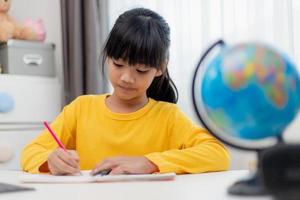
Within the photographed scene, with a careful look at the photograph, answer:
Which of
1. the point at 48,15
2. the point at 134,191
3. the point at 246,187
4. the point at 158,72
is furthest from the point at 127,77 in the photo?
the point at 48,15

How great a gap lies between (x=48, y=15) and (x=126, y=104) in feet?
4.38

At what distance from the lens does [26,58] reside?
221 cm

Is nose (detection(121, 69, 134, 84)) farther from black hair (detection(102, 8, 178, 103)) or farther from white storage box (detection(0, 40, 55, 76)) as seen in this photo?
white storage box (detection(0, 40, 55, 76))

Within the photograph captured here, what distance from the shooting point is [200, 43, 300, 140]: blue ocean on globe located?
1.39 ft

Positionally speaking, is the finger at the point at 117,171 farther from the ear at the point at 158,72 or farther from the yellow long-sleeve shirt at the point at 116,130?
the ear at the point at 158,72

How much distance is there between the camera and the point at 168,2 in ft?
7.06

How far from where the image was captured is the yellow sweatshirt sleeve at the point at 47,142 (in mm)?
1095

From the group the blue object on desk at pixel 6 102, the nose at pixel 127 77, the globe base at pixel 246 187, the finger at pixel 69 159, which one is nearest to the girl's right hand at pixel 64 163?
the finger at pixel 69 159

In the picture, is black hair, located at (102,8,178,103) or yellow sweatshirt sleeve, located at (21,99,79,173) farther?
black hair, located at (102,8,178,103)

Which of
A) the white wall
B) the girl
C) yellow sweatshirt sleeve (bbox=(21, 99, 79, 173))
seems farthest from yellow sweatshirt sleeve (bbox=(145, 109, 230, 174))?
the white wall

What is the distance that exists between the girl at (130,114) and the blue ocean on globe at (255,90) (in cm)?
64

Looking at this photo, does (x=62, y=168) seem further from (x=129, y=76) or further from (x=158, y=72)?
(x=158, y=72)

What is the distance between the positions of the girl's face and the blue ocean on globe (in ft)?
2.60

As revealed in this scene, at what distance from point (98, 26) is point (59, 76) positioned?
1.18ft
